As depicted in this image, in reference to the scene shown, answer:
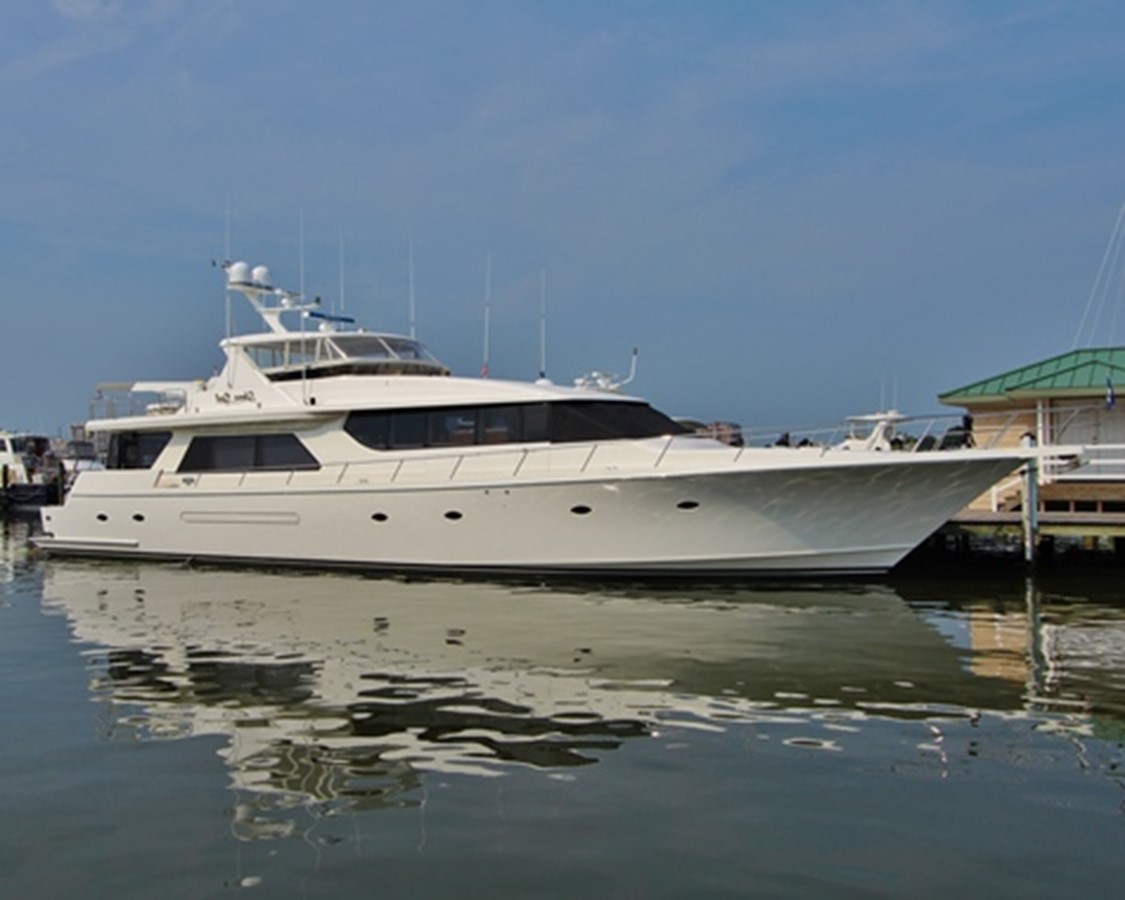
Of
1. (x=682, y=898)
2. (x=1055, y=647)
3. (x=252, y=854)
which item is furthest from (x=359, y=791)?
(x=1055, y=647)

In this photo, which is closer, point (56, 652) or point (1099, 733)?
point (1099, 733)

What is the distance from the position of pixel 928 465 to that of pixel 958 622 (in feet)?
7.58

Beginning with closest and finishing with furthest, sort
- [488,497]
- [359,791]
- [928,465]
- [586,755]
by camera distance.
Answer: [359,791]
[586,755]
[928,465]
[488,497]

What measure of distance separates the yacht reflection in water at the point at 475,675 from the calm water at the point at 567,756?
0.12 ft

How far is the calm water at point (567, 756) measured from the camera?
4.34 m

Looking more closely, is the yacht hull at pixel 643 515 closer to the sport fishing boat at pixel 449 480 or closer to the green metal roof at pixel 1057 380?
the sport fishing boat at pixel 449 480

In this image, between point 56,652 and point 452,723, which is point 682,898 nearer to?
point 452,723

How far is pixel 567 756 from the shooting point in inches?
230

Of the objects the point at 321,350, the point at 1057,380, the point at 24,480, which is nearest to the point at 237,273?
the point at 321,350

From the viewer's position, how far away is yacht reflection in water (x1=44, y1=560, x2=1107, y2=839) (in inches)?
233

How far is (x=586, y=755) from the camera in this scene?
5.86 meters

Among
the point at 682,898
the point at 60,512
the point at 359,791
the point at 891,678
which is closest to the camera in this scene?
the point at 682,898

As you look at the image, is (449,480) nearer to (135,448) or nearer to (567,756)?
(135,448)

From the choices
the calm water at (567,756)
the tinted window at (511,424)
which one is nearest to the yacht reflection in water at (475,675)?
the calm water at (567,756)
